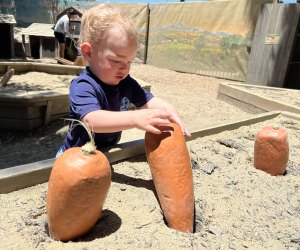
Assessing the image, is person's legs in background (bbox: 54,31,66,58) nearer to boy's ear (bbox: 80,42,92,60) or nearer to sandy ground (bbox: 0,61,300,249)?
sandy ground (bbox: 0,61,300,249)

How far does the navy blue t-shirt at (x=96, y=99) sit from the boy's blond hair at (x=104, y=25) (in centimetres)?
20

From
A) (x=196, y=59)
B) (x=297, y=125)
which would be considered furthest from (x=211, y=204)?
(x=196, y=59)

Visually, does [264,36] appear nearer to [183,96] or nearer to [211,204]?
[183,96]

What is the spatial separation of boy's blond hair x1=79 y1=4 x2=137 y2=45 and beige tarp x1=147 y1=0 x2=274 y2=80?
8.48 metres

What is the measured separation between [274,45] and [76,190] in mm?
8245

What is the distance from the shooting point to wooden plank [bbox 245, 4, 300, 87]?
827 cm

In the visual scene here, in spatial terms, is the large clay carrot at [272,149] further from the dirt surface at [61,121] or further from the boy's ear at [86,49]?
the boy's ear at [86,49]

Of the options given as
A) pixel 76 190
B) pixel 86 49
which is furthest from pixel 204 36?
pixel 76 190

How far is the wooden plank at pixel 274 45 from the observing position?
27.1 feet

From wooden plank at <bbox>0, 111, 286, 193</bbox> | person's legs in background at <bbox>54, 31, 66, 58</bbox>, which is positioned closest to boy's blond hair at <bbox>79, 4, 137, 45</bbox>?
wooden plank at <bbox>0, 111, 286, 193</bbox>

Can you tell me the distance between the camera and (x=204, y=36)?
10836mm

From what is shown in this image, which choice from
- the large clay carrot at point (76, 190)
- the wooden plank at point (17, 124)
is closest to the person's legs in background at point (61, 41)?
the wooden plank at point (17, 124)

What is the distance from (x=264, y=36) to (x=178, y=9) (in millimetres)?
3795

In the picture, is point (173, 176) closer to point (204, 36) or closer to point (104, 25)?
point (104, 25)
